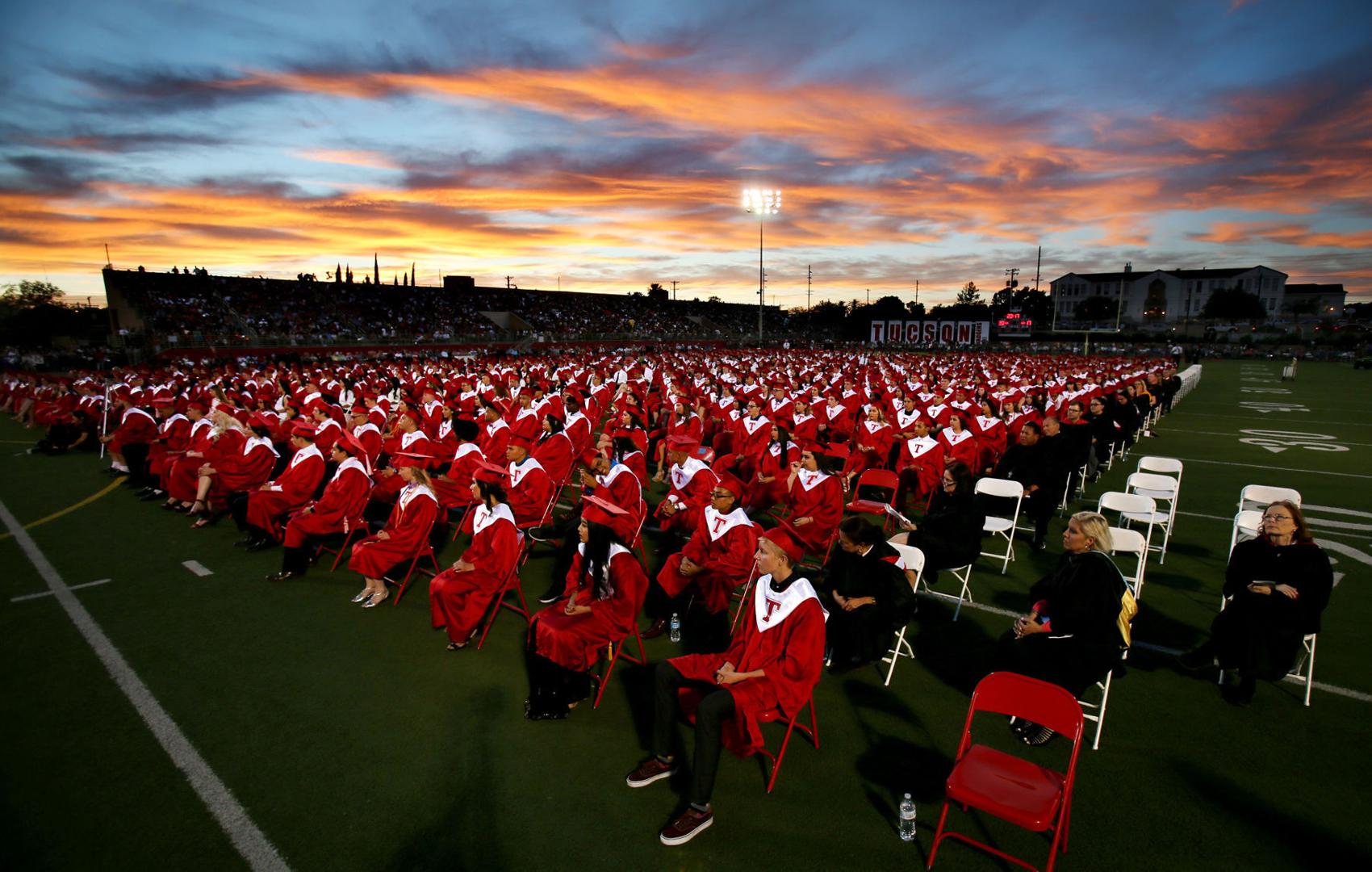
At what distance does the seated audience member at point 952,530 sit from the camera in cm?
598

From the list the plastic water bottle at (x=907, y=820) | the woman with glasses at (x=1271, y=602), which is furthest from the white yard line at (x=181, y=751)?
the woman with glasses at (x=1271, y=602)

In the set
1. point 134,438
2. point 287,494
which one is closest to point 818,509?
point 287,494

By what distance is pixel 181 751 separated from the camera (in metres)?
4.01

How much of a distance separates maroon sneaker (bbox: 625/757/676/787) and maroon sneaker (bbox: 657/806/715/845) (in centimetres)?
36

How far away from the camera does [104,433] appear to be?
14258 mm

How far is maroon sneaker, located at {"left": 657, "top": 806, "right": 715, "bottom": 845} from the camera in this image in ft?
10.6

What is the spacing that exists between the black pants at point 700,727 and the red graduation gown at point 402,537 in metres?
3.47

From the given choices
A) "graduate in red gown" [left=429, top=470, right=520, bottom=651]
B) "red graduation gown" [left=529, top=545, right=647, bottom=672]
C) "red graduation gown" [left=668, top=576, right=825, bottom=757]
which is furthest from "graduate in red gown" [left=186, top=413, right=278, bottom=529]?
"red graduation gown" [left=668, top=576, right=825, bottom=757]

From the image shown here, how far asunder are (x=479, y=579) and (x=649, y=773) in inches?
91.0

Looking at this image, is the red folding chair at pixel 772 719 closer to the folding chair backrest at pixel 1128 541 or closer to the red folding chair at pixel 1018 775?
the red folding chair at pixel 1018 775

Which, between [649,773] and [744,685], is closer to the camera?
[744,685]

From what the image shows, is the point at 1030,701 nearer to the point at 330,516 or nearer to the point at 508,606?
the point at 508,606

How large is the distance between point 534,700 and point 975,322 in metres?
55.8

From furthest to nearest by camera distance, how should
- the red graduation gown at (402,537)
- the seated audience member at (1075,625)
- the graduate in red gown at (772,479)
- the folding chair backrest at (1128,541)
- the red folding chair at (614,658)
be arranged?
the graduate in red gown at (772,479)
the red graduation gown at (402,537)
the folding chair backrest at (1128,541)
the red folding chair at (614,658)
the seated audience member at (1075,625)
